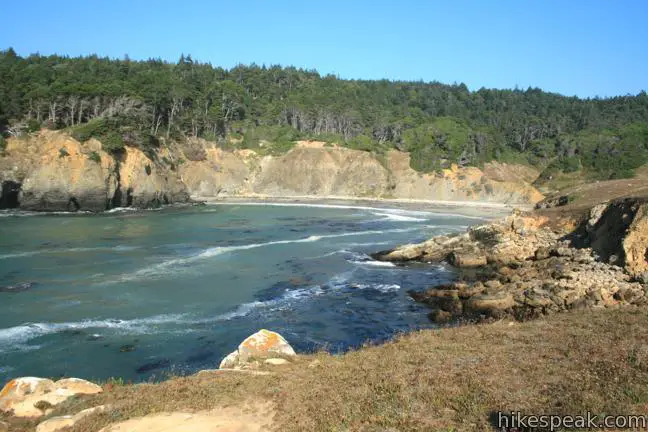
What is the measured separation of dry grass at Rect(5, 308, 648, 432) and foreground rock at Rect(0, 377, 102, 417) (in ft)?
1.36

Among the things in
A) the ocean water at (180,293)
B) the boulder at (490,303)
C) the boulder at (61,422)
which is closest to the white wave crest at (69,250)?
the ocean water at (180,293)

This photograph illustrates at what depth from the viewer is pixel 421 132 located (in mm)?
106000

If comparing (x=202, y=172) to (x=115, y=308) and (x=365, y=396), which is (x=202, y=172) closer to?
(x=115, y=308)

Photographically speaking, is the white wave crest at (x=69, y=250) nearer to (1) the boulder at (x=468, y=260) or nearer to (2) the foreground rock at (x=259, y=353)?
(1) the boulder at (x=468, y=260)

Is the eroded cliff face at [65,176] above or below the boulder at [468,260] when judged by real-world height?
above

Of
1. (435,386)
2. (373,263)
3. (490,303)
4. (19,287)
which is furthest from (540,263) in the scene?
(19,287)

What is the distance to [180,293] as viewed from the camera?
88.3 feet

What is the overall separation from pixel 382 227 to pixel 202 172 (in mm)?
44147

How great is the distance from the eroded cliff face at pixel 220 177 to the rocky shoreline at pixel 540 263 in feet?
143

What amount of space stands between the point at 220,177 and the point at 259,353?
262ft

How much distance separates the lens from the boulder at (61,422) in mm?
9492

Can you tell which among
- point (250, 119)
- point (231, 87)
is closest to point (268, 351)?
point (250, 119)

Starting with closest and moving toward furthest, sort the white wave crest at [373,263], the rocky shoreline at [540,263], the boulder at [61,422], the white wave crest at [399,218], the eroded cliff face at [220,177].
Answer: the boulder at [61,422], the rocky shoreline at [540,263], the white wave crest at [373,263], the eroded cliff face at [220,177], the white wave crest at [399,218]

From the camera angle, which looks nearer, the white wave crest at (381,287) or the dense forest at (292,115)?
the white wave crest at (381,287)
